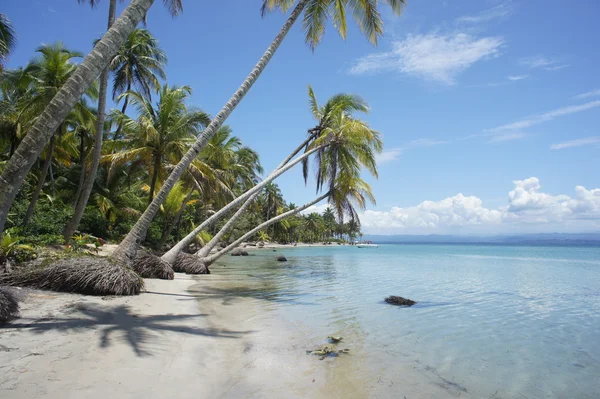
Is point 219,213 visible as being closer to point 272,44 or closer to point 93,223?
point 272,44

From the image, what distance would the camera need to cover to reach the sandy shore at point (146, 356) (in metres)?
3.59

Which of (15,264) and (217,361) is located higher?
(15,264)

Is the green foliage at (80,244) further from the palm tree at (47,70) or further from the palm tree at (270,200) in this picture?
the palm tree at (270,200)

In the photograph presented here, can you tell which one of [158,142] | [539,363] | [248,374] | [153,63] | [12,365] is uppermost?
[153,63]

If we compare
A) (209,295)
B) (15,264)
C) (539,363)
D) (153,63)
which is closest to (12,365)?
(15,264)

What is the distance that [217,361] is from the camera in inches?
191

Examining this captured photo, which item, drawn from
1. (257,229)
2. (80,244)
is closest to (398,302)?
(257,229)

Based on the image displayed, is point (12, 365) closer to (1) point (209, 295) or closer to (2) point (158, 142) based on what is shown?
(1) point (209, 295)

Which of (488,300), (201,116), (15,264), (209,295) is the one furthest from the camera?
(201,116)

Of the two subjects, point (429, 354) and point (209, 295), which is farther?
point (209, 295)

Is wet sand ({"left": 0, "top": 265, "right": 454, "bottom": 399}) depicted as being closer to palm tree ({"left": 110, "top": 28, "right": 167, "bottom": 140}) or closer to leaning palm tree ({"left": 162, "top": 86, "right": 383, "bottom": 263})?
leaning palm tree ({"left": 162, "top": 86, "right": 383, "bottom": 263})

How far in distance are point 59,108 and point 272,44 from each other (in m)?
7.35

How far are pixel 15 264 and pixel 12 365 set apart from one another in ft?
17.1

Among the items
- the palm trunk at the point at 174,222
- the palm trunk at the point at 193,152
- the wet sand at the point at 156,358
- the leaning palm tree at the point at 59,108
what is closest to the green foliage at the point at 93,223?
the palm trunk at the point at 174,222
